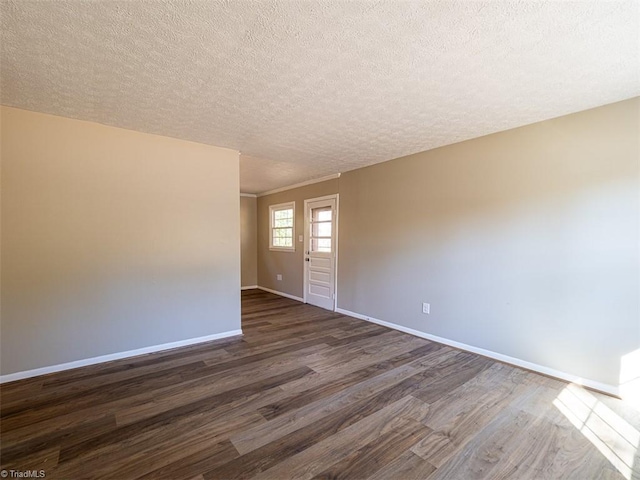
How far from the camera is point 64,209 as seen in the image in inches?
107

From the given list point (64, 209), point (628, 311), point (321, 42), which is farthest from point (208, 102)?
point (628, 311)

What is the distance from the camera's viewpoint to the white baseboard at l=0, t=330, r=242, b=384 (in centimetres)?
254

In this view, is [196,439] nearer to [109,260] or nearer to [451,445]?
[451,445]

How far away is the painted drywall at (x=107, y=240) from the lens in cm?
253

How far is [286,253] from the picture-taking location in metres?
6.39

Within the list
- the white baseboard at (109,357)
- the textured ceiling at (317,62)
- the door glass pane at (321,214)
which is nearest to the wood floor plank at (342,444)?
Result: the white baseboard at (109,357)

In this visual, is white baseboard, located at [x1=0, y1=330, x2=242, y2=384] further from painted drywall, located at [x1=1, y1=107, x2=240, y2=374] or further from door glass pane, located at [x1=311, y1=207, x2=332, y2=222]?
door glass pane, located at [x1=311, y1=207, x2=332, y2=222]

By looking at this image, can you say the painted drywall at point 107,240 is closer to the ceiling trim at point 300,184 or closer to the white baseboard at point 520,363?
the ceiling trim at point 300,184

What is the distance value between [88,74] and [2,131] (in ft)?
4.06

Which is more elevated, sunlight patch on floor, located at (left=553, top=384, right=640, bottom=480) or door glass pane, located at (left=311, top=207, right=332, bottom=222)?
door glass pane, located at (left=311, top=207, right=332, bottom=222)

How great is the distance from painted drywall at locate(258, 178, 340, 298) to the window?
0.41ft

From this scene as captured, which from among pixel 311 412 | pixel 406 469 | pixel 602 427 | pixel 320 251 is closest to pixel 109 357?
pixel 311 412

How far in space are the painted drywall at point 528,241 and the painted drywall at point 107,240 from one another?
244 centimetres

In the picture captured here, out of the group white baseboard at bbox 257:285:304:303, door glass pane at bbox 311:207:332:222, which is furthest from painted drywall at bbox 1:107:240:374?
white baseboard at bbox 257:285:304:303
